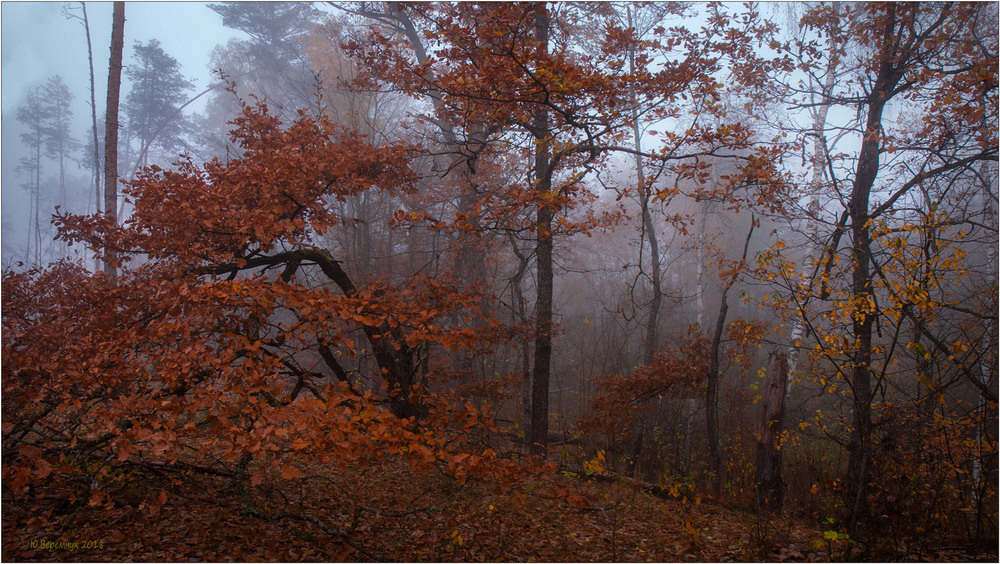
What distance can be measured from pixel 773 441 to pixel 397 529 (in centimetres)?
520

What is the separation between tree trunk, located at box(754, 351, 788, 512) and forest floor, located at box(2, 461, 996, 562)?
720mm

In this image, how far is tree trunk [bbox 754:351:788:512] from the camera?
6961 mm

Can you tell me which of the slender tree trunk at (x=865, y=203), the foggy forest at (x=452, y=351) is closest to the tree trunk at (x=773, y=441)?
the foggy forest at (x=452, y=351)

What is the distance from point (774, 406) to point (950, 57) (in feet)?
15.8

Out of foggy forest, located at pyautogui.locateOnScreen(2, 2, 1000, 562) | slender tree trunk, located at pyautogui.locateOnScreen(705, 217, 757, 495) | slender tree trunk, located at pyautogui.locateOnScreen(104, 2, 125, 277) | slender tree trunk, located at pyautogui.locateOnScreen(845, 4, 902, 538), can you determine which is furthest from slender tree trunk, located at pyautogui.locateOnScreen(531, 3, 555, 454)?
slender tree trunk, located at pyautogui.locateOnScreen(104, 2, 125, 277)

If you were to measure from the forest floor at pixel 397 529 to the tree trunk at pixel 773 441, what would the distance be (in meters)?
0.72

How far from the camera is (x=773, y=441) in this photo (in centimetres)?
693

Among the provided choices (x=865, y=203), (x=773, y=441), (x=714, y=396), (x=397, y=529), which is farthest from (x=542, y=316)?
(x=865, y=203)

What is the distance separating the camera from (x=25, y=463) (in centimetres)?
356

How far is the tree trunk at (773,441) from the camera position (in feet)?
22.8

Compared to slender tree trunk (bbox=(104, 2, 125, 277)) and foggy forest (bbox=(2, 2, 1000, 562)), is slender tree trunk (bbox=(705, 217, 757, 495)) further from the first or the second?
slender tree trunk (bbox=(104, 2, 125, 277))

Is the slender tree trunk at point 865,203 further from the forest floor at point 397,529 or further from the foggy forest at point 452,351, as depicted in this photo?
the forest floor at point 397,529

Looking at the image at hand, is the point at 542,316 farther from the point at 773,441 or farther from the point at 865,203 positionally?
the point at 865,203

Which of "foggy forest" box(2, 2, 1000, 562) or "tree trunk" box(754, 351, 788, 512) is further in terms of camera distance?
"tree trunk" box(754, 351, 788, 512)
